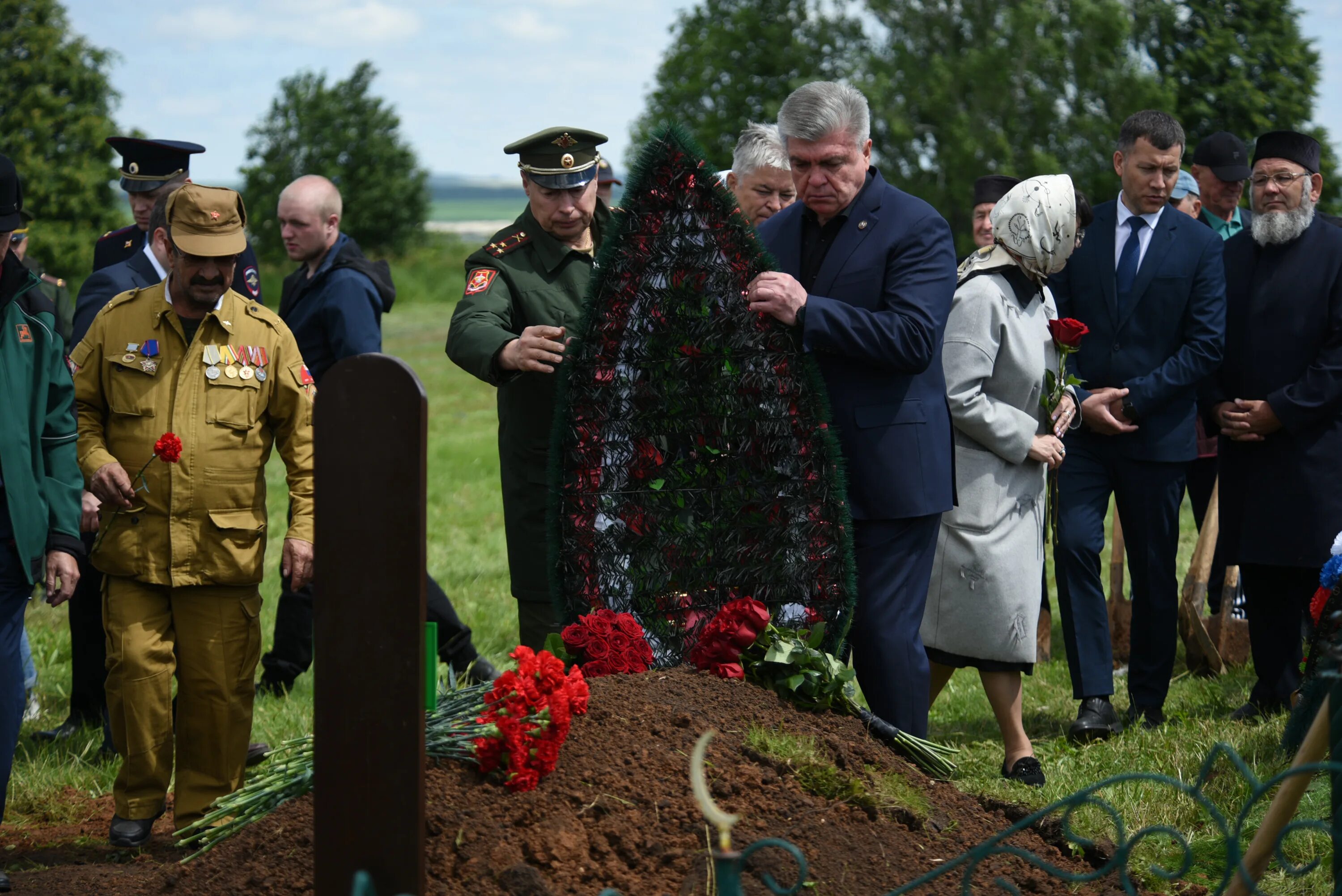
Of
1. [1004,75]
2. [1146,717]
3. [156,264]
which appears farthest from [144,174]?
[1004,75]

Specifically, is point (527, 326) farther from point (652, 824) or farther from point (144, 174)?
point (144, 174)

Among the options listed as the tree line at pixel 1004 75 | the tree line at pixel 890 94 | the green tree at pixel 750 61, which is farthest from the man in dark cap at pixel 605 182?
the green tree at pixel 750 61

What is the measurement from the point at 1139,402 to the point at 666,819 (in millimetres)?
3174

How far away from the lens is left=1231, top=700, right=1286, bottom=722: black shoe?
5750 mm

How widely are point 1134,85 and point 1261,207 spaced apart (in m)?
33.2

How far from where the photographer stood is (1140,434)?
5.69 metres

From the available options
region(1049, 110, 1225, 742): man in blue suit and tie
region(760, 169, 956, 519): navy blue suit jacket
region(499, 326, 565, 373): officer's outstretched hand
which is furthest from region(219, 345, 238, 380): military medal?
region(1049, 110, 1225, 742): man in blue suit and tie

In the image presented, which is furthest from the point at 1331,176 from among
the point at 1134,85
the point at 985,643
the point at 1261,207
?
the point at 985,643

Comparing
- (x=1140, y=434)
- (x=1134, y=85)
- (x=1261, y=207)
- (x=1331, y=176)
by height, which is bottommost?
(x=1140, y=434)

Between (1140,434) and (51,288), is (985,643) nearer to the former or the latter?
(1140,434)

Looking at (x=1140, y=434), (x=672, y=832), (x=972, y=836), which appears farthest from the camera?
(x=1140, y=434)

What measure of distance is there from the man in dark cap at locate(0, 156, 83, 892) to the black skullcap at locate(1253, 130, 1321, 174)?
481 centimetres

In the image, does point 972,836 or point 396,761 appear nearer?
point 396,761

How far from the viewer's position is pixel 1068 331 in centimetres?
508
